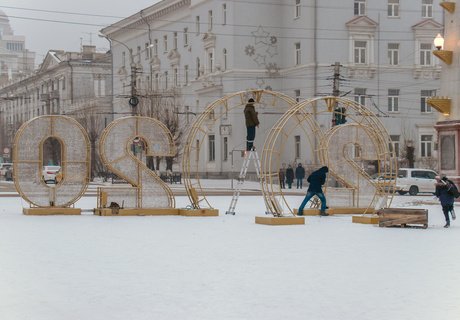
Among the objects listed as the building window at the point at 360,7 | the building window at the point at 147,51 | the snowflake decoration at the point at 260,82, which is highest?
the building window at the point at 360,7

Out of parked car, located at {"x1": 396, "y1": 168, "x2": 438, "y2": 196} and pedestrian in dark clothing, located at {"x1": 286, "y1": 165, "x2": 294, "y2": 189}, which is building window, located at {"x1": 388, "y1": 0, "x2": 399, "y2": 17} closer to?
pedestrian in dark clothing, located at {"x1": 286, "y1": 165, "x2": 294, "y2": 189}

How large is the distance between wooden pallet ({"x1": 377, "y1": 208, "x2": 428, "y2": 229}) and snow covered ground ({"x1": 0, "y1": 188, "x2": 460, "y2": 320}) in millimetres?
417

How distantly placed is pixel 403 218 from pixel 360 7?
44.9m

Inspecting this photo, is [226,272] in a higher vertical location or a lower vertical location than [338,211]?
lower

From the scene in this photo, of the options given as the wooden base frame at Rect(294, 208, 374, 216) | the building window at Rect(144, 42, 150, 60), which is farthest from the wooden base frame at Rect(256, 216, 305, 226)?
the building window at Rect(144, 42, 150, 60)

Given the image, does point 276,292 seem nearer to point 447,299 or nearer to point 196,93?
point 447,299

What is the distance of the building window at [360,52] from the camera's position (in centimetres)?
6762

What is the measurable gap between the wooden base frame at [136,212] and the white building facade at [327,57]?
35.4 m

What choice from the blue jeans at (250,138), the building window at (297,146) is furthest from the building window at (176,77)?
the blue jeans at (250,138)

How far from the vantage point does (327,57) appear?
66062 millimetres

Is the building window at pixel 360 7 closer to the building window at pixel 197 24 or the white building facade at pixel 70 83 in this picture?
the building window at pixel 197 24

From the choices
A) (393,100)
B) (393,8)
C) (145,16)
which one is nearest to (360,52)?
(393,8)

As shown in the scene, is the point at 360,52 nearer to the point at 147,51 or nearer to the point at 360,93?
the point at 360,93

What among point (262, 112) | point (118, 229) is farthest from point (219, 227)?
point (262, 112)
